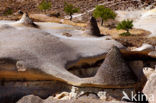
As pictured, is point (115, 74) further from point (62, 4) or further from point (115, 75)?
point (62, 4)

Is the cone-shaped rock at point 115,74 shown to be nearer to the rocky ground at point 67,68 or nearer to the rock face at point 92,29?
the rocky ground at point 67,68

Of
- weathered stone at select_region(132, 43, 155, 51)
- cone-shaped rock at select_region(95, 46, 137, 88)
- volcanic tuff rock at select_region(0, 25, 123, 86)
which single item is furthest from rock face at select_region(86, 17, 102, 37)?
cone-shaped rock at select_region(95, 46, 137, 88)

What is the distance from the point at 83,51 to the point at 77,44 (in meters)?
1.04

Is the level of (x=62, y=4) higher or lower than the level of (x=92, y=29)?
lower

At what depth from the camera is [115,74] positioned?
1608cm

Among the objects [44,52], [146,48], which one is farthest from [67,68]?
[146,48]

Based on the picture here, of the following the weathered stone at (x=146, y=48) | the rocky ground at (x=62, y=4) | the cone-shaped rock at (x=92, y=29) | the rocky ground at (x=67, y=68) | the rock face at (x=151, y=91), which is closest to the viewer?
the rock face at (x=151, y=91)

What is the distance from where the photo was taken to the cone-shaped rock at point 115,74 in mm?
15945

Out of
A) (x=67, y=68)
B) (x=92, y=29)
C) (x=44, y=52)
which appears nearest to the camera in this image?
(x=67, y=68)

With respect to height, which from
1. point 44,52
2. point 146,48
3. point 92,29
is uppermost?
point 44,52

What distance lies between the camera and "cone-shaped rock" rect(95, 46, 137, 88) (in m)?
15.9

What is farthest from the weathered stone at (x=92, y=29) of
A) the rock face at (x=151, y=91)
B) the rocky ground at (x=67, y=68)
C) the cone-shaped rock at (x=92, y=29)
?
the rock face at (x=151, y=91)

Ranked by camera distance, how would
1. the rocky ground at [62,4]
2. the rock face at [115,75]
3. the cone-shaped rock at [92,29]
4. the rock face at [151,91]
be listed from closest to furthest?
the rock face at [151,91]
the rock face at [115,75]
the cone-shaped rock at [92,29]
the rocky ground at [62,4]

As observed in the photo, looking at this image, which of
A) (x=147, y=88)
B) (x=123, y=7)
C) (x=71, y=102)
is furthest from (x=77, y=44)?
(x=123, y=7)
